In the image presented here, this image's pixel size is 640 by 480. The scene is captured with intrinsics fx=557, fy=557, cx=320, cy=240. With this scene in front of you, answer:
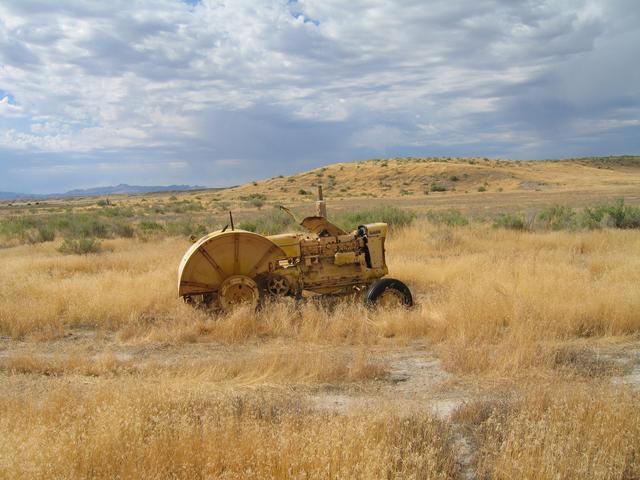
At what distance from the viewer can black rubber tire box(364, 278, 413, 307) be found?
808 centimetres

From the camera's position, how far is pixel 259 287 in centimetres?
823

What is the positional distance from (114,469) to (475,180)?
6440 cm

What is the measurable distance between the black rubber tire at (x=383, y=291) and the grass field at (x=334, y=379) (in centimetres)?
24

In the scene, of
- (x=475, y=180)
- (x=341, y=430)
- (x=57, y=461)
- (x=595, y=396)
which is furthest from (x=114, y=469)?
(x=475, y=180)

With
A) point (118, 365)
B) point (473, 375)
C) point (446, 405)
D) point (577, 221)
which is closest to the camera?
point (446, 405)

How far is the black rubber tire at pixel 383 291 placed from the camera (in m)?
8.08

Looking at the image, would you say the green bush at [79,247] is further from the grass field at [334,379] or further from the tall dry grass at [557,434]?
the tall dry grass at [557,434]

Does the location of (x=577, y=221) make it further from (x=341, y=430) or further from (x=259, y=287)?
(x=341, y=430)

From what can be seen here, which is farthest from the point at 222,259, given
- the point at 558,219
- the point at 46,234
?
the point at 46,234

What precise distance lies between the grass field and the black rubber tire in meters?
0.24

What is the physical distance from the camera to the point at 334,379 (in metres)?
5.59

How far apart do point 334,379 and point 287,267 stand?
120 inches

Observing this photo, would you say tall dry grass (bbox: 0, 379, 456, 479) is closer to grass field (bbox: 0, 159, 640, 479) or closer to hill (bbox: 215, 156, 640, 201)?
grass field (bbox: 0, 159, 640, 479)

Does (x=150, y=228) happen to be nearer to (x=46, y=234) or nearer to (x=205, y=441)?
(x=46, y=234)
